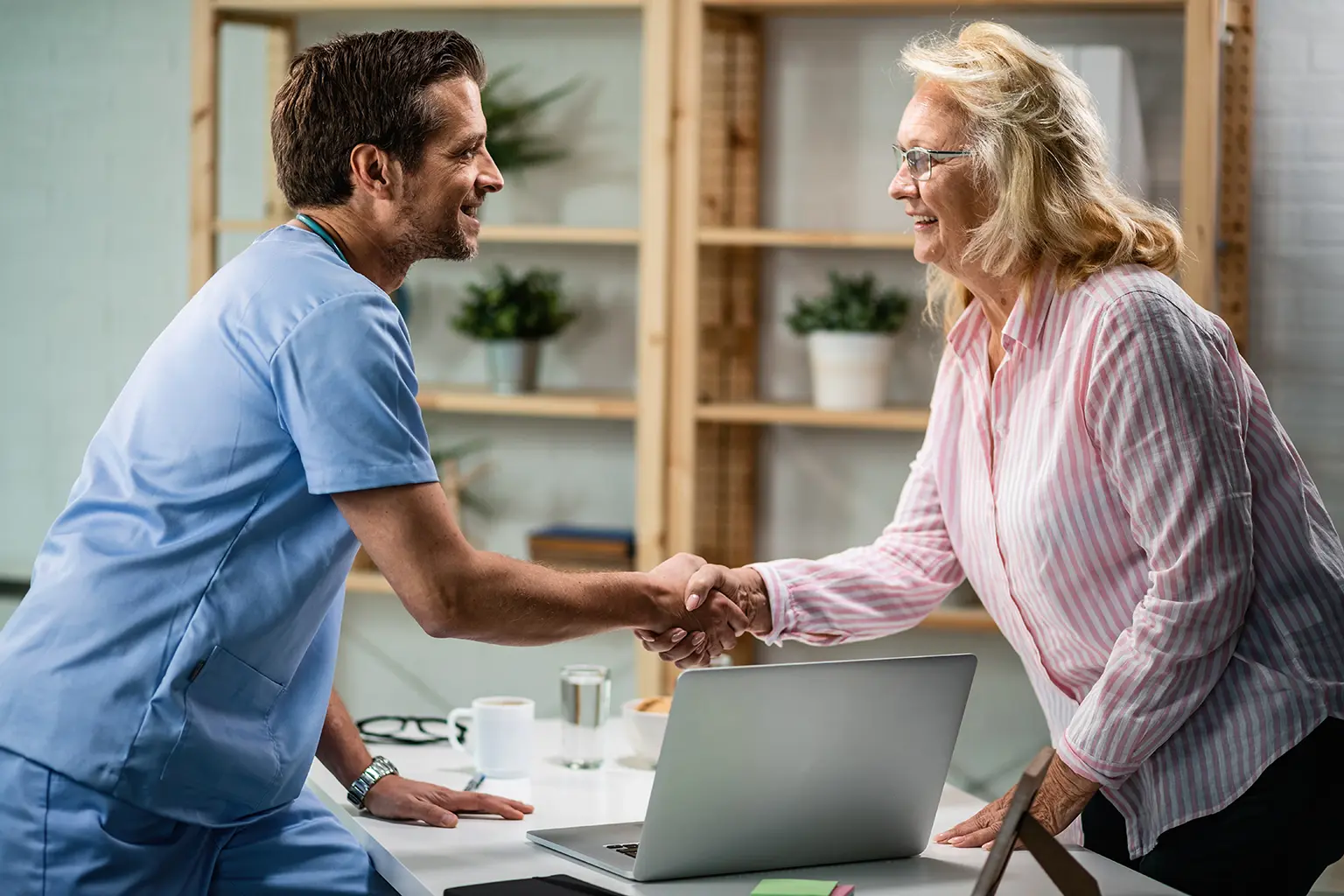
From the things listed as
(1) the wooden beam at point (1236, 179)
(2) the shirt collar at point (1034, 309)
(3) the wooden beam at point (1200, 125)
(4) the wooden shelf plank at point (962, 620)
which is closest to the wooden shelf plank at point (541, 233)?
(4) the wooden shelf plank at point (962, 620)

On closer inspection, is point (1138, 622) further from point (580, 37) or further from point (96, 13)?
point (96, 13)

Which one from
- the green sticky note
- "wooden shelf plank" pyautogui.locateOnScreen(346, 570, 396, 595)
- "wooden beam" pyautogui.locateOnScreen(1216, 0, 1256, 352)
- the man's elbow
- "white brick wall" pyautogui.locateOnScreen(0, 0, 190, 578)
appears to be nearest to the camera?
the green sticky note

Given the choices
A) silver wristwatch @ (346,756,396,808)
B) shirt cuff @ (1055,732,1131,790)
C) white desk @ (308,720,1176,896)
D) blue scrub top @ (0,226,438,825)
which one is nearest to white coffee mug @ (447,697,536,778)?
white desk @ (308,720,1176,896)

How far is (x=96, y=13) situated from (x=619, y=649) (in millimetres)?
2317

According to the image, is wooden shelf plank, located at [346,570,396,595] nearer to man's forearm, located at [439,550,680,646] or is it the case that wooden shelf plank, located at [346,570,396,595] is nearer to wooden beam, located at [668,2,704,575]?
wooden beam, located at [668,2,704,575]

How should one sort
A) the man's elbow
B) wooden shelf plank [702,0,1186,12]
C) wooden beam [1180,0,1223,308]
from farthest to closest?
1. wooden shelf plank [702,0,1186,12]
2. wooden beam [1180,0,1223,308]
3. the man's elbow

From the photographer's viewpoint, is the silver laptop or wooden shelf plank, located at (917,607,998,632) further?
wooden shelf plank, located at (917,607,998,632)

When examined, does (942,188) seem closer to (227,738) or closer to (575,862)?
(575,862)

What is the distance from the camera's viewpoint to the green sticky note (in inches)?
51.8

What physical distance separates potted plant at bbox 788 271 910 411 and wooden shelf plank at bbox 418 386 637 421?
459 millimetres

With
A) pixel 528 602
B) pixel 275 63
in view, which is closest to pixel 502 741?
pixel 528 602

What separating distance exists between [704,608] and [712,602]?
14 millimetres

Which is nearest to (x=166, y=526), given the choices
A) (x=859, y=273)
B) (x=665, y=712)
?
(x=665, y=712)

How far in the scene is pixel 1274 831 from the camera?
5.19ft
